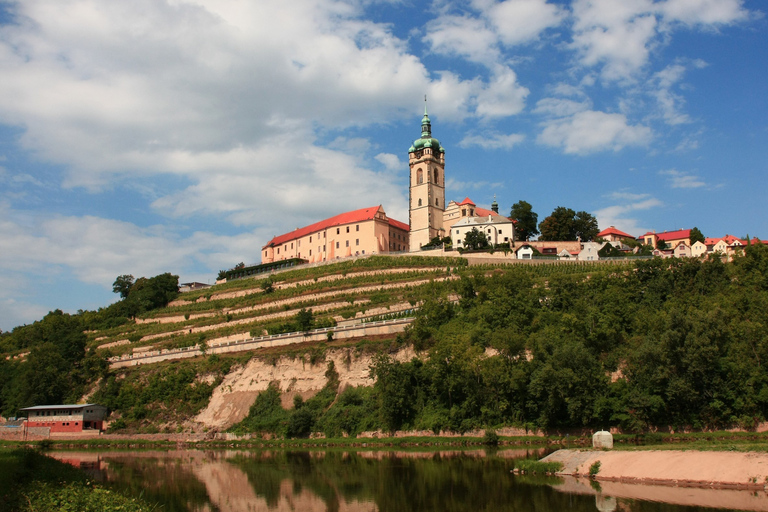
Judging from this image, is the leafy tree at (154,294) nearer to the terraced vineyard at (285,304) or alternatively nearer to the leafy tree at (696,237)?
the terraced vineyard at (285,304)

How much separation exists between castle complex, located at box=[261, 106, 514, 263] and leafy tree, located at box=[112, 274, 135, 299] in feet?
106

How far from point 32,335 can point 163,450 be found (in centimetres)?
5180

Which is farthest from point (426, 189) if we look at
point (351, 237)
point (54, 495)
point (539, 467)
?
point (54, 495)

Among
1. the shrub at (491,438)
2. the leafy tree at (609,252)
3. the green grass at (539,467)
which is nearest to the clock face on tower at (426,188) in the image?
the leafy tree at (609,252)

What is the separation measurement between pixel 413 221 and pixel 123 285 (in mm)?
52861

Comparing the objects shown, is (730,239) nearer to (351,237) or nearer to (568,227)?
(568,227)

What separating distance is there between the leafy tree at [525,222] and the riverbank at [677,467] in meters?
60.1

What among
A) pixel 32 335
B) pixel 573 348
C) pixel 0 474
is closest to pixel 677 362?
pixel 573 348

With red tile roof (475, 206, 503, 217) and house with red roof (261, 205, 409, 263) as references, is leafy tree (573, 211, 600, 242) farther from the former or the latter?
house with red roof (261, 205, 409, 263)

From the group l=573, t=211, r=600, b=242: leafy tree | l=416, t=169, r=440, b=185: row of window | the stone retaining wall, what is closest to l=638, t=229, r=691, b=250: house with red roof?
l=573, t=211, r=600, b=242: leafy tree

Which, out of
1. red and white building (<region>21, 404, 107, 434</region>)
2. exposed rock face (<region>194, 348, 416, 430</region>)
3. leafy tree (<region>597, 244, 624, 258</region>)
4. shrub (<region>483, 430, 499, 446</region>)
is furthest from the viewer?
leafy tree (<region>597, 244, 624, 258</region>)

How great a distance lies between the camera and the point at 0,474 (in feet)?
88.1

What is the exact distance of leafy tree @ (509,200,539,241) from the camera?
297 feet

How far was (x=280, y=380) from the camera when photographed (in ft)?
192
